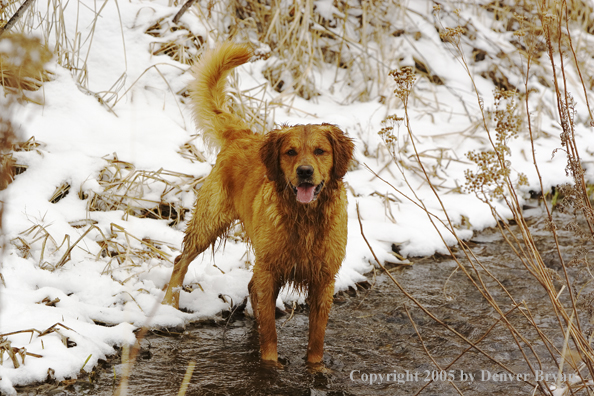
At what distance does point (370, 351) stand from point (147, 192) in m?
2.42

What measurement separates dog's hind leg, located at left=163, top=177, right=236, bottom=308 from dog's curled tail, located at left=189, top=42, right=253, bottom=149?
0.37 metres

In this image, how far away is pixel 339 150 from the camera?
3.26 m

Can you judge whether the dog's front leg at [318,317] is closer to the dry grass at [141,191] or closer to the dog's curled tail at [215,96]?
the dog's curled tail at [215,96]

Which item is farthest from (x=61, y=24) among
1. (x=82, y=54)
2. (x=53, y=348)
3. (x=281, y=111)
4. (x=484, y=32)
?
(x=484, y=32)

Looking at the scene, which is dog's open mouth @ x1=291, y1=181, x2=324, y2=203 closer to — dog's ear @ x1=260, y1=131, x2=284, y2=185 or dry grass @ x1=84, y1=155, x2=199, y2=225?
dog's ear @ x1=260, y1=131, x2=284, y2=185

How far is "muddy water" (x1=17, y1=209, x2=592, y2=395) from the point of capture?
9.91 ft

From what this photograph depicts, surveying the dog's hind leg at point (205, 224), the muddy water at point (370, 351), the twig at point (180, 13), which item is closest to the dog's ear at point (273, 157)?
the dog's hind leg at point (205, 224)

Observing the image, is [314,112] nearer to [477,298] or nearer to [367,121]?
[367,121]

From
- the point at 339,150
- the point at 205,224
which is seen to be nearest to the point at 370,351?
the point at 339,150

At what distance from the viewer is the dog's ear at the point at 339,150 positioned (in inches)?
128

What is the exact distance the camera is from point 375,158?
21.7ft

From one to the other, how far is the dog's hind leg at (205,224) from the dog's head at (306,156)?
0.79 metres

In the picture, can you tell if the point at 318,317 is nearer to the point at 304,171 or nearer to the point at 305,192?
the point at 305,192

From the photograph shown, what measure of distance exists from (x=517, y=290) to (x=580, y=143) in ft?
13.9
